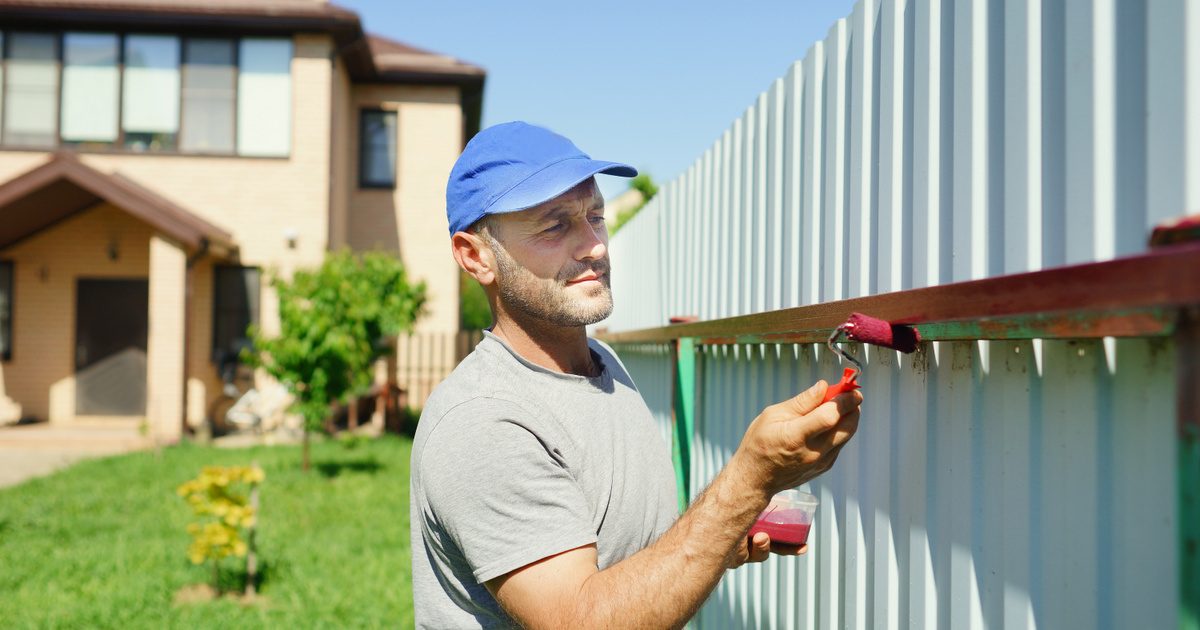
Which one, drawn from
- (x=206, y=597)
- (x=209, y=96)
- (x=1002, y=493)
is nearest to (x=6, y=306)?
(x=209, y=96)

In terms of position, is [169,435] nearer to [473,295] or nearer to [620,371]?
[620,371]

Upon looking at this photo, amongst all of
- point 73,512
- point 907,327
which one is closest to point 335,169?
point 73,512

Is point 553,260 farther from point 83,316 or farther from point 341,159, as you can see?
point 83,316

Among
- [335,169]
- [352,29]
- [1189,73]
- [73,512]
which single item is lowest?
[73,512]

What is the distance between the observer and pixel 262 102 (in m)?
15.5

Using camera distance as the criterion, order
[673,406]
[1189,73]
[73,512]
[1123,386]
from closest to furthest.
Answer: [1189,73] → [1123,386] → [673,406] → [73,512]

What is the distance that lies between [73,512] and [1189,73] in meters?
9.79

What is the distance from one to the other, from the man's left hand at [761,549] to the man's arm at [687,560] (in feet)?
1.23

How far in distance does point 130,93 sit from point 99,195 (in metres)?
2.29

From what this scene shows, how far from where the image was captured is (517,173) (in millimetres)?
2129

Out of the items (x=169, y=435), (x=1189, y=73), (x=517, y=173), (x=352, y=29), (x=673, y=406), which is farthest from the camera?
(x=352, y=29)

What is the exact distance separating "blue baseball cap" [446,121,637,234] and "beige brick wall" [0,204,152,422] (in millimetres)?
15884

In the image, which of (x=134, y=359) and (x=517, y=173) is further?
(x=134, y=359)

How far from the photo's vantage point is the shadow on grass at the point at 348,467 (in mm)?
11070
